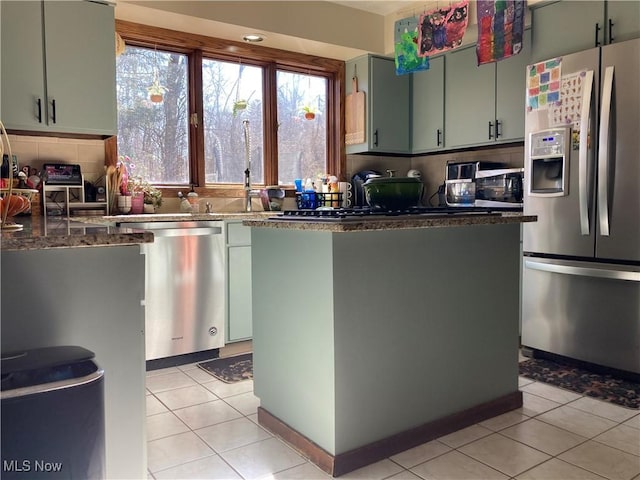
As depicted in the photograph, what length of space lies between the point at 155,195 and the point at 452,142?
2400 millimetres

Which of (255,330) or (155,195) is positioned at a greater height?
(155,195)

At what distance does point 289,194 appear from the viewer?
4.45 meters

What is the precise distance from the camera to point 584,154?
2982mm

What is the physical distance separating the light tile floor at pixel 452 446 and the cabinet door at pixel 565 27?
2048 millimetres

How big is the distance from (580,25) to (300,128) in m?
2.28

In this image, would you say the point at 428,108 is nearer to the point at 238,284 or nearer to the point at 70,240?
the point at 238,284

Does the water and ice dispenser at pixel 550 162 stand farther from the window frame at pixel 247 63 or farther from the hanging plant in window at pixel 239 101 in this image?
the hanging plant in window at pixel 239 101

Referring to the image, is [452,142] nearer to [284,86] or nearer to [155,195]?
[284,86]

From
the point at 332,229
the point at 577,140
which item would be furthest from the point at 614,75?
the point at 332,229

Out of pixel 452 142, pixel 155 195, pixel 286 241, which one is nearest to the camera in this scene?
pixel 286 241

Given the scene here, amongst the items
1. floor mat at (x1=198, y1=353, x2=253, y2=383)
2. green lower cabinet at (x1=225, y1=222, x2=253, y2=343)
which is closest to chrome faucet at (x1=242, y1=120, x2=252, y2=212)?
green lower cabinet at (x1=225, y1=222, x2=253, y2=343)

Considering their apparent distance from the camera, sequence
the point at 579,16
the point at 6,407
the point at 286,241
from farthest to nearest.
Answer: the point at 579,16 → the point at 286,241 → the point at 6,407

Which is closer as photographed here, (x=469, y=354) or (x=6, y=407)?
(x=6, y=407)

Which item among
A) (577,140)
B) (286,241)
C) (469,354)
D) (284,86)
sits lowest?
(469,354)
